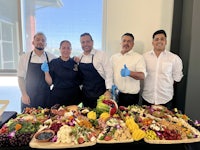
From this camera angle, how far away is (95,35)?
2.71 m

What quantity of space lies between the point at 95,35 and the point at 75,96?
1046 mm

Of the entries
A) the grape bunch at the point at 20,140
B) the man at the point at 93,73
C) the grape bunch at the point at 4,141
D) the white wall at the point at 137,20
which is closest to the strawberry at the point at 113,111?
the man at the point at 93,73

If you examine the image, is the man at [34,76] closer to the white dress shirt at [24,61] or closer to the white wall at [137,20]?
the white dress shirt at [24,61]

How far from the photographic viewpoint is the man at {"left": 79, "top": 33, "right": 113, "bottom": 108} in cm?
210

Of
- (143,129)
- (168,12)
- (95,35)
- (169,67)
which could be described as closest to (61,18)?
(95,35)

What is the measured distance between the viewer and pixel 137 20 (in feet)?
8.25

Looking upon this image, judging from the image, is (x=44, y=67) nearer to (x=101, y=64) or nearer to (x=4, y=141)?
(x=101, y=64)

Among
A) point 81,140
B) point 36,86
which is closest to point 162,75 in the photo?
point 81,140

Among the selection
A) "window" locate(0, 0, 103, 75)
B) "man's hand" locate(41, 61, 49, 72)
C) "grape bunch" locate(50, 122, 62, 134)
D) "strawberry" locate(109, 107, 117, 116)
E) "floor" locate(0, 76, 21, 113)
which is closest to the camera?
"grape bunch" locate(50, 122, 62, 134)

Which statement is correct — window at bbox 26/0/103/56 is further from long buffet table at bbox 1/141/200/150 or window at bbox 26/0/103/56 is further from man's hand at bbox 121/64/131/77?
long buffet table at bbox 1/141/200/150

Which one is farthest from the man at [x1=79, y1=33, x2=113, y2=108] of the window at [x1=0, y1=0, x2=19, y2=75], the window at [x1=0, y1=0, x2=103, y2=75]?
the window at [x1=0, y1=0, x2=19, y2=75]

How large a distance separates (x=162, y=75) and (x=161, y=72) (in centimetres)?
4

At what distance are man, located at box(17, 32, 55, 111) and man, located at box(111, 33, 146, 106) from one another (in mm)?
842

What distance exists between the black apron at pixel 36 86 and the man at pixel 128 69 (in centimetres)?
84
